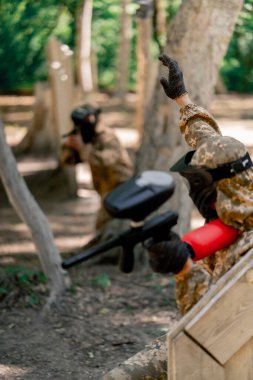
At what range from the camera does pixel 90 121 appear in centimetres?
793

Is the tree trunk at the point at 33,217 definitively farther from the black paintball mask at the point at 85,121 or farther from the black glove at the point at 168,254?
the black glove at the point at 168,254

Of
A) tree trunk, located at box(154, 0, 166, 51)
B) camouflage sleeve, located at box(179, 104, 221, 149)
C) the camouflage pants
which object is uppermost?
camouflage sleeve, located at box(179, 104, 221, 149)

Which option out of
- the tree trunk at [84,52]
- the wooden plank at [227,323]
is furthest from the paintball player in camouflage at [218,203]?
the tree trunk at [84,52]

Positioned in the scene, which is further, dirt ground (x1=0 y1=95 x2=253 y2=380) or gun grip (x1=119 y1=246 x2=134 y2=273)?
dirt ground (x1=0 y1=95 x2=253 y2=380)

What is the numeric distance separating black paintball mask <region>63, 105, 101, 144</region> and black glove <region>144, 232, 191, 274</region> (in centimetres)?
458

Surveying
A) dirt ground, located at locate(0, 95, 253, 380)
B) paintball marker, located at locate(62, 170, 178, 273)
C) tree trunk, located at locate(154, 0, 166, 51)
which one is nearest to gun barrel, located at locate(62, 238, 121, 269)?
paintball marker, located at locate(62, 170, 178, 273)

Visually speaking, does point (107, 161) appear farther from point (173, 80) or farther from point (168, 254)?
point (168, 254)

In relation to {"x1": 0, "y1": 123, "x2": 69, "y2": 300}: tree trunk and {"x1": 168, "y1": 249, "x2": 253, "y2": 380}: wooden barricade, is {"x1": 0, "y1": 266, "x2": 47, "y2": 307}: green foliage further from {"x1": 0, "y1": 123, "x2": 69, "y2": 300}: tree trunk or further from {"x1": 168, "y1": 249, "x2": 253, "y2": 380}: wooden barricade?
{"x1": 168, "y1": 249, "x2": 253, "y2": 380}: wooden barricade

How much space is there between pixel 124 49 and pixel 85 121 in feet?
31.8

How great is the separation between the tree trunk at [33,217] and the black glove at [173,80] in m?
2.39

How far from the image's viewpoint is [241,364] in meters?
3.41

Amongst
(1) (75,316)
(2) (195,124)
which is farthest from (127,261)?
(1) (75,316)

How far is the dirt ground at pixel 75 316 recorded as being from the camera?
5.21m

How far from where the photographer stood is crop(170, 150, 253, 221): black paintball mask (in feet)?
11.7
